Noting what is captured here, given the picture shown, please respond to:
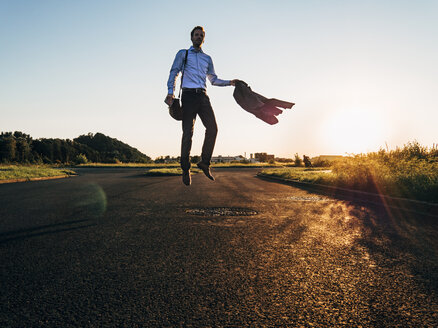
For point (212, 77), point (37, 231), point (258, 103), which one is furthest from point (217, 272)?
point (37, 231)

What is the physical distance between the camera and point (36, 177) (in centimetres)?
1997

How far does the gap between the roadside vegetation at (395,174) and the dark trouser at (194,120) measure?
750 centimetres

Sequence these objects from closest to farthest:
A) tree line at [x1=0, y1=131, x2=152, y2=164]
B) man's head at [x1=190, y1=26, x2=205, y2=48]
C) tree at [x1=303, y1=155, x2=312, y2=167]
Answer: man's head at [x1=190, y1=26, x2=205, y2=48], tree at [x1=303, y1=155, x2=312, y2=167], tree line at [x1=0, y1=131, x2=152, y2=164]

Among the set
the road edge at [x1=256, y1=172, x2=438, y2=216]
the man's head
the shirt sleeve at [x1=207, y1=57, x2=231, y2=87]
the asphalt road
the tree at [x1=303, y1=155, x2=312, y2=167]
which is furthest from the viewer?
the tree at [x1=303, y1=155, x2=312, y2=167]

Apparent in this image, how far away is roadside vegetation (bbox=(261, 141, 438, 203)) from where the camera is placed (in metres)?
9.44

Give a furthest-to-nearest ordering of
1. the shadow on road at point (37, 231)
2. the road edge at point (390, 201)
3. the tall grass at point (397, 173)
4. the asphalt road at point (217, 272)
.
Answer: the tall grass at point (397, 173)
the road edge at point (390, 201)
the shadow on road at point (37, 231)
the asphalt road at point (217, 272)

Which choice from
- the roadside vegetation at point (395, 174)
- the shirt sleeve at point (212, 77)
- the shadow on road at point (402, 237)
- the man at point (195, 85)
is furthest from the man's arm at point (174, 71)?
the roadside vegetation at point (395, 174)

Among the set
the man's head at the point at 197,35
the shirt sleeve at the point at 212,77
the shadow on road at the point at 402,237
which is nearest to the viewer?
the shadow on road at the point at 402,237

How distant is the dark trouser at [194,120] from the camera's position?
153 inches

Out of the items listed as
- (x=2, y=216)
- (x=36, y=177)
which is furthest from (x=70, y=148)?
(x=2, y=216)

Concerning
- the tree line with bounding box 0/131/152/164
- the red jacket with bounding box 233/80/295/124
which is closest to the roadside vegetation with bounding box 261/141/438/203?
the red jacket with bounding box 233/80/295/124

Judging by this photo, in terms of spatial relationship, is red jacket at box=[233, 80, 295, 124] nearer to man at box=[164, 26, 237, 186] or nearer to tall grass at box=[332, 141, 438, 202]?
man at box=[164, 26, 237, 186]

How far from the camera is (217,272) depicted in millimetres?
3572

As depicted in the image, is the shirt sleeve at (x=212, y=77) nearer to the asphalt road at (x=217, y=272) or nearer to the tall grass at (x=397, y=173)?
the asphalt road at (x=217, y=272)
